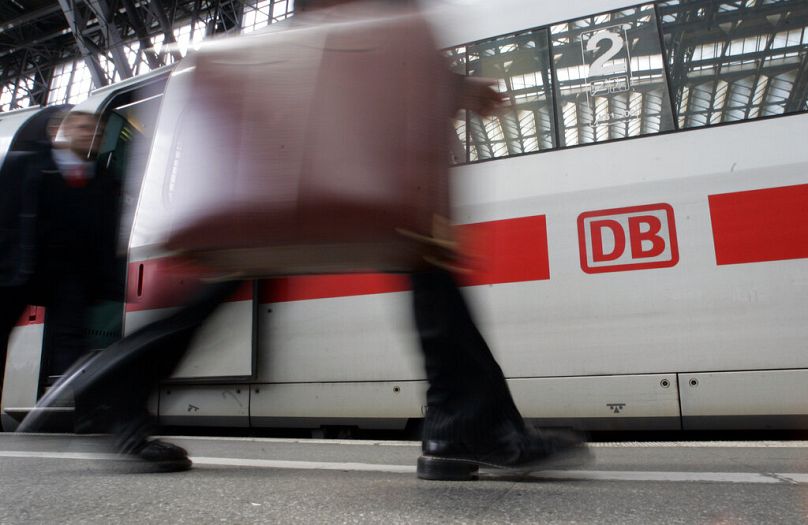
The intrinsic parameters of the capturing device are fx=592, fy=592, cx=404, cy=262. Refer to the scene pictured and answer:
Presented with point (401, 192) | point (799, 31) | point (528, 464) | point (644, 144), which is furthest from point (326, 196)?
point (799, 31)

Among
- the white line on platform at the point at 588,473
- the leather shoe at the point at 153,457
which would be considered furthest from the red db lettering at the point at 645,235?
the leather shoe at the point at 153,457

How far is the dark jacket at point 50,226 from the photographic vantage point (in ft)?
8.62

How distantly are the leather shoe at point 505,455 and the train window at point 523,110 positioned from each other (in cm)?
203

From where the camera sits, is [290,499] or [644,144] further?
[644,144]

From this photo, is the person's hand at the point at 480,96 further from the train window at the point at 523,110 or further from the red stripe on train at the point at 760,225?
the red stripe on train at the point at 760,225

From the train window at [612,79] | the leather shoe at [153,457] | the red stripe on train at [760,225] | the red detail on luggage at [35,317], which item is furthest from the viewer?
the red detail on luggage at [35,317]

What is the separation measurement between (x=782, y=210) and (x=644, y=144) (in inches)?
28.6

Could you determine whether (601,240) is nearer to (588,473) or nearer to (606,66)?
(606,66)

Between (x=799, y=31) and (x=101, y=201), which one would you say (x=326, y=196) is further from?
(x=799, y=31)

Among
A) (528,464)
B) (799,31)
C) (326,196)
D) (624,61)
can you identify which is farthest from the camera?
(624,61)

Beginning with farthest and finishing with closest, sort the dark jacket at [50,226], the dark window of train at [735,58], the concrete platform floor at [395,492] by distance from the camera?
1. the dark window of train at [735,58]
2. the dark jacket at [50,226]
3. the concrete platform floor at [395,492]

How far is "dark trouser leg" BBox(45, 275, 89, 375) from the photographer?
9.43ft

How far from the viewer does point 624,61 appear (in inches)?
129

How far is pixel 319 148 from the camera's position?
1.41m
